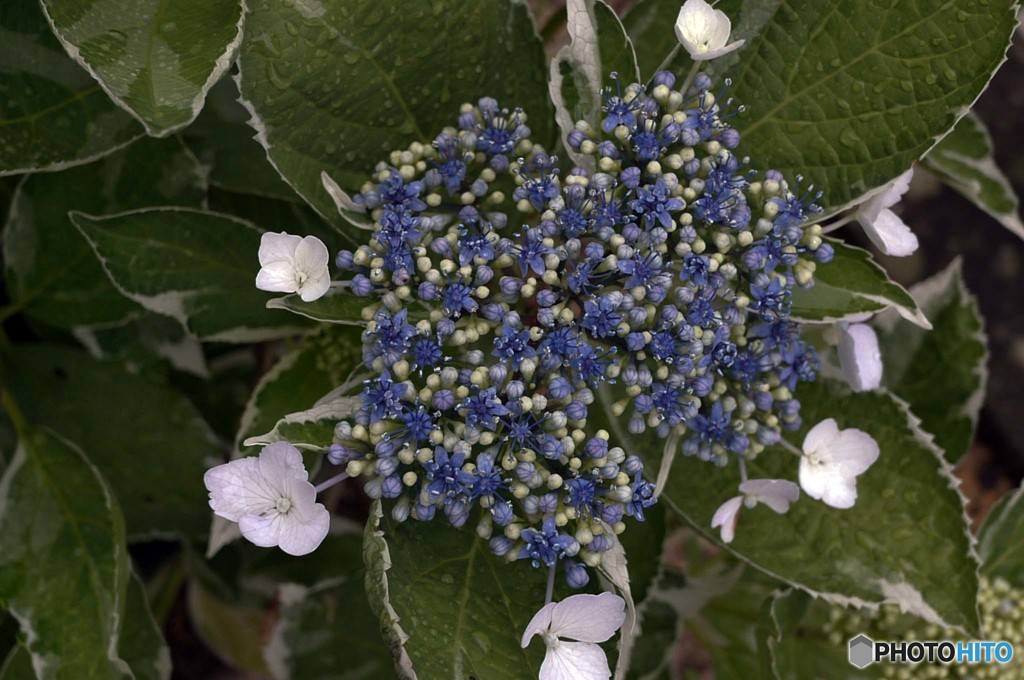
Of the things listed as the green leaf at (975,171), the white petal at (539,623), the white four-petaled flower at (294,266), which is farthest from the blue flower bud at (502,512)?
the green leaf at (975,171)

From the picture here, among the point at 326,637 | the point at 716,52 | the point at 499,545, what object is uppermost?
the point at 716,52

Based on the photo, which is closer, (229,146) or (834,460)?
(834,460)

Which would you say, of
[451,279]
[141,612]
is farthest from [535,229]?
[141,612]

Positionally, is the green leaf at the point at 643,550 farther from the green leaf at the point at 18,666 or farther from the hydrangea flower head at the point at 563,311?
the green leaf at the point at 18,666

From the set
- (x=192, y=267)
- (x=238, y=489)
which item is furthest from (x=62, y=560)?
(x=238, y=489)

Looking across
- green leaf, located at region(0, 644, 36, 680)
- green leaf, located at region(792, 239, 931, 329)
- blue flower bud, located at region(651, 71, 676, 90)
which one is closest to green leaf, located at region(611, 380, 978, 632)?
green leaf, located at region(792, 239, 931, 329)

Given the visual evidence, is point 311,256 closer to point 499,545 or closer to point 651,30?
point 499,545
